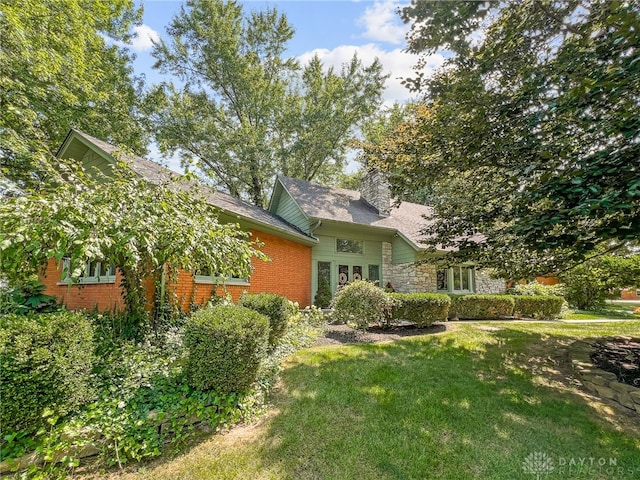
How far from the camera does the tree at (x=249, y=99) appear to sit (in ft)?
59.5

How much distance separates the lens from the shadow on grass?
2.94 meters

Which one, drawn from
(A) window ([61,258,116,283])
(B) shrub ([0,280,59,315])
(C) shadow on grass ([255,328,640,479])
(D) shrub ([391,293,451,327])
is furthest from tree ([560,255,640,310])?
(B) shrub ([0,280,59,315])

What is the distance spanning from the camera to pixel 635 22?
3.46m

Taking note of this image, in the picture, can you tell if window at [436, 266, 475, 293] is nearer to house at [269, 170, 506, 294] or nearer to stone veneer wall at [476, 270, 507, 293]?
house at [269, 170, 506, 294]

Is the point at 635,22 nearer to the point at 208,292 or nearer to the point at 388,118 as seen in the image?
the point at 208,292

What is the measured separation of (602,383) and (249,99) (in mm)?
20775

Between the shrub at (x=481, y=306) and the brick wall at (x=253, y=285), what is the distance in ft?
19.2

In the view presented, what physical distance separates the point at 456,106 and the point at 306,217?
762 centimetres

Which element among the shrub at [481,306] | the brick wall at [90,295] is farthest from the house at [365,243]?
the brick wall at [90,295]

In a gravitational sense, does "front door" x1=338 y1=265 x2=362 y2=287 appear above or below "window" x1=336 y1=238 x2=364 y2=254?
below

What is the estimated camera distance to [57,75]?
37.1 ft

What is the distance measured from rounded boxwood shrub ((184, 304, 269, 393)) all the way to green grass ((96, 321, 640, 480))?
59 cm

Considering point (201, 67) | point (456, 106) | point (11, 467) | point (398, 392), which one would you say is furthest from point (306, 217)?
point (201, 67)

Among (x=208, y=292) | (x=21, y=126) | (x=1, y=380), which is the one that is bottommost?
(x=1, y=380)
